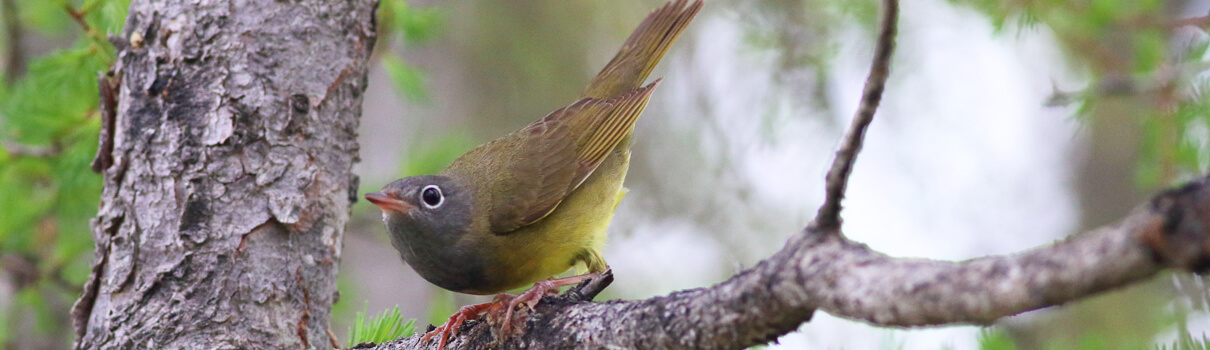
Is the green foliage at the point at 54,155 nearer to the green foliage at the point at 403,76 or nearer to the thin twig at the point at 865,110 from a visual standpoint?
the green foliage at the point at 403,76

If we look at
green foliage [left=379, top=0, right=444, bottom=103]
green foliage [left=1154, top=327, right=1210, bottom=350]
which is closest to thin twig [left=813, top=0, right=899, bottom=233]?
green foliage [left=1154, top=327, right=1210, bottom=350]

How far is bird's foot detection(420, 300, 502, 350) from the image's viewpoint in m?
2.60

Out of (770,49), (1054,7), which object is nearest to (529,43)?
(770,49)

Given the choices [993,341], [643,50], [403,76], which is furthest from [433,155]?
[993,341]

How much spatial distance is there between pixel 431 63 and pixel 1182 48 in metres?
6.69

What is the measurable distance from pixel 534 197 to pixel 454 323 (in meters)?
1.32

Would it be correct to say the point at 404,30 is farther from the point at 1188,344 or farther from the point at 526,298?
the point at 1188,344

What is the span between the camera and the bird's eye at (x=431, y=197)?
3.69 metres

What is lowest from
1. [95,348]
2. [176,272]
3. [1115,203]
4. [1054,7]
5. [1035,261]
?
[1035,261]

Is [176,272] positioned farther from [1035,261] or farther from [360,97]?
[1035,261]

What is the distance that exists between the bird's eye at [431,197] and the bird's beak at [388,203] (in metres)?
0.09

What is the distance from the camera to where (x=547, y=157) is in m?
4.36

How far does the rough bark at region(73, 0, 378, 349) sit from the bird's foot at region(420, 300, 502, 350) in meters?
0.89

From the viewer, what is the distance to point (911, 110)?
7070 mm
